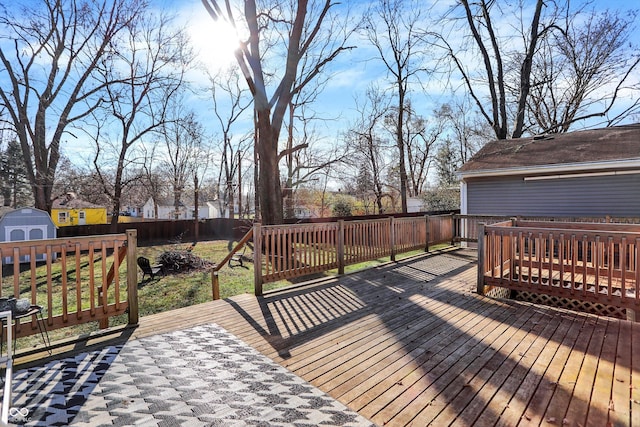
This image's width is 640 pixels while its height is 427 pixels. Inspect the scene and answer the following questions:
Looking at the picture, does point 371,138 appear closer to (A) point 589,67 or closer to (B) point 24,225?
(A) point 589,67

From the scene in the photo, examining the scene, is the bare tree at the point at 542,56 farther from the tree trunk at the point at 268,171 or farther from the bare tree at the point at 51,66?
the bare tree at the point at 51,66

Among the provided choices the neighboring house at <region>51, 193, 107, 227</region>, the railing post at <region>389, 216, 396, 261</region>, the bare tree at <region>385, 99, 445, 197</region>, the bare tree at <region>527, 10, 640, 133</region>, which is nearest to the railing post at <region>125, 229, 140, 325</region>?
the railing post at <region>389, 216, 396, 261</region>

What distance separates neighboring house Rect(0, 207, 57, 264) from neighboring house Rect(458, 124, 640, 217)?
15.6 meters

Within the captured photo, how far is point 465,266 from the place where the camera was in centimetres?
679

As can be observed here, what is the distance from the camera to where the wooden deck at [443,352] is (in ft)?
6.77

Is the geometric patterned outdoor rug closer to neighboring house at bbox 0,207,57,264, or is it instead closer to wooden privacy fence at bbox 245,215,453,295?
wooden privacy fence at bbox 245,215,453,295

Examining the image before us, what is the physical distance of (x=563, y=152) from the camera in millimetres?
9250

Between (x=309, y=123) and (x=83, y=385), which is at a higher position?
(x=309, y=123)

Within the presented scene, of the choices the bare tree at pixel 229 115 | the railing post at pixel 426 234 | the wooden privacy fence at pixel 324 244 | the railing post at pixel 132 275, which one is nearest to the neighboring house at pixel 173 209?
the bare tree at pixel 229 115

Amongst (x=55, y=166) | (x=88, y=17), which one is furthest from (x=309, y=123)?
(x=55, y=166)

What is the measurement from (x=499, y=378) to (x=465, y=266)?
4.71m

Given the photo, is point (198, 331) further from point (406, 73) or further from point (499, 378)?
point (406, 73)

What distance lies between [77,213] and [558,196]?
110 ft

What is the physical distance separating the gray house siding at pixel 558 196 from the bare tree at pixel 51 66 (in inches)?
641
